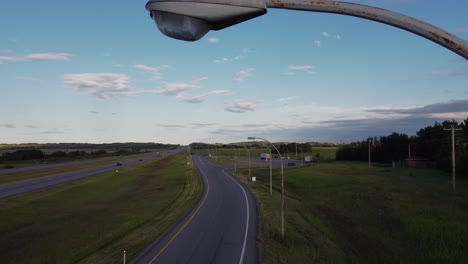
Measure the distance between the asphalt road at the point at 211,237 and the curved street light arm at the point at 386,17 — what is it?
72.0 ft

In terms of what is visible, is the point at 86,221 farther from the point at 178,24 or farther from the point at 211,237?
the point at 178,24

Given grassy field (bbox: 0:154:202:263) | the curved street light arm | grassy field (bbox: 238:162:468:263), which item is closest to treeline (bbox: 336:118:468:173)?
grassy field (bbox: 238:162:468:263)

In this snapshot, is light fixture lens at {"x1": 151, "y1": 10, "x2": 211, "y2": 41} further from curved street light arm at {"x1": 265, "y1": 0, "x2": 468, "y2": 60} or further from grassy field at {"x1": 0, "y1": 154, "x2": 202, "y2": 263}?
grassy field at {"x1": 0, "y1": 154, "x2": 202, "y2": 263}

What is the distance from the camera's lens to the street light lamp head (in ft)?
13.1

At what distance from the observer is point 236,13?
3988 millimetres

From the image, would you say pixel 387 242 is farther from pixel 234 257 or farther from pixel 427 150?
pixel 427 150

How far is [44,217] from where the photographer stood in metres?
44.0

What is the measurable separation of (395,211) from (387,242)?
12.4 m

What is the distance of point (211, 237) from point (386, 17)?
28577 mm

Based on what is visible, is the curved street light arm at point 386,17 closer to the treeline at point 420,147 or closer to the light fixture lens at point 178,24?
the light fixture lens at point 178,24

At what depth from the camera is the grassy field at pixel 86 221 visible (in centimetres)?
2814

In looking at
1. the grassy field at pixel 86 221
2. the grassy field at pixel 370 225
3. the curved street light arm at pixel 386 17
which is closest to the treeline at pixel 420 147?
the grassy field at pixel 370 225

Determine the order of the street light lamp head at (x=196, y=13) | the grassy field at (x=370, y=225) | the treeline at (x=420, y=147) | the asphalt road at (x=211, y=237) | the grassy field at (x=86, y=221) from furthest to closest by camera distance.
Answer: the treeline at (x=420, y=147) → the grassy field at (x=370, y=225) → the grassy field at (x=86, y=221) → the asphalt road at (x=211, y=237) → the street light lamp head at (x=196, y=13)

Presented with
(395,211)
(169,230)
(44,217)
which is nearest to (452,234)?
(395,211)
